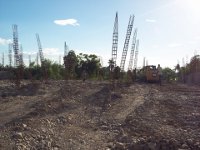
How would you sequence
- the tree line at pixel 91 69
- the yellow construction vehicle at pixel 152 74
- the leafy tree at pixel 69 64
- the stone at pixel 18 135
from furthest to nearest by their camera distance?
the tree line at pixel 91 69, the yellow construction vehicle at pixel 152 74, the leafy tree at pixel 69 64, the stone at pixel 18 135

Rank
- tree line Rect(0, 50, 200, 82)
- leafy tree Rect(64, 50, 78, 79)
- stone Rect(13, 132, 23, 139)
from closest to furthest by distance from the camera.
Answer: stone Rect(13, 132, 23, 139), leafy tree Rect(64, 50, 78, 79), tree line Rect(0, 50, 200, 82)

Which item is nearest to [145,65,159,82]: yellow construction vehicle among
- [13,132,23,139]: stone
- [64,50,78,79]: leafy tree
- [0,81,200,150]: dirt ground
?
[64,50,78,79]: leafy tree

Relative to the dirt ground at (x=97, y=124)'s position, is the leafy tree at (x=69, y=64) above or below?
above

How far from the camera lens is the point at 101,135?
10.9m

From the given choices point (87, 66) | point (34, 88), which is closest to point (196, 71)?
point (87, 66)

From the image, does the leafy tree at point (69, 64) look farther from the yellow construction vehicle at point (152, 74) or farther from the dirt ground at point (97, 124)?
the dirt ground at point (97, 124)

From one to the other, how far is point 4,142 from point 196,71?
3742 cm

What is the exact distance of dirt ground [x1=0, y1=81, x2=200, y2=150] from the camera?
380 inches

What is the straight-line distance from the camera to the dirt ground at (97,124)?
9656mm

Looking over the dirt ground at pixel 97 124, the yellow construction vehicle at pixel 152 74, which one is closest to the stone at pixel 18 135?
the dirt ground at pixel 97 124

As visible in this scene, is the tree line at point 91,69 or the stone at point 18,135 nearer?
the stone at point 18,135

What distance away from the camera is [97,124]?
40.2 feet

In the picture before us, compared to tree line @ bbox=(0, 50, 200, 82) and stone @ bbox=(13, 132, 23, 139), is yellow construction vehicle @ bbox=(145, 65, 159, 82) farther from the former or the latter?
stone @ bbox=(13, 132, 23, 139)

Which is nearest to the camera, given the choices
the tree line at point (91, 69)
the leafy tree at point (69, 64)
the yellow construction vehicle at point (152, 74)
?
the leafy tree at point (69, 64)
